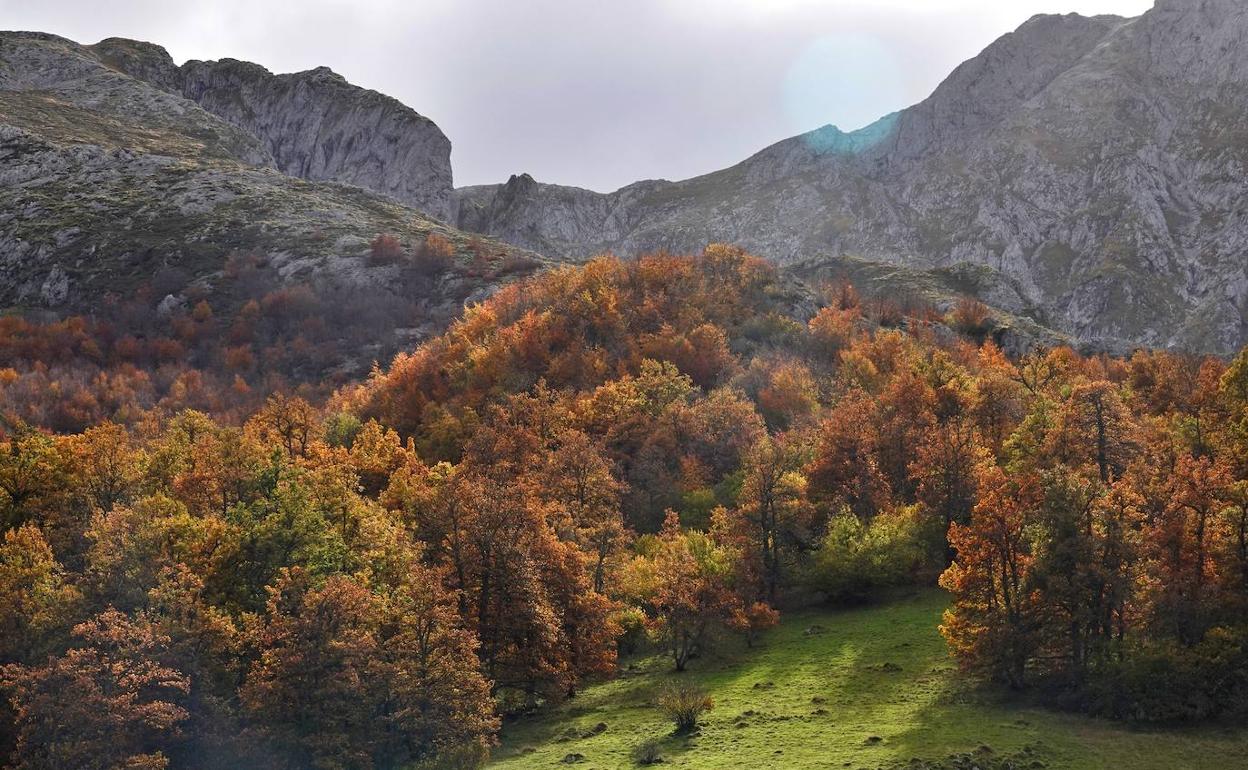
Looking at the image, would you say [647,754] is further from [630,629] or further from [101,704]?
[101,704]

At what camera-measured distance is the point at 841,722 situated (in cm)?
4841

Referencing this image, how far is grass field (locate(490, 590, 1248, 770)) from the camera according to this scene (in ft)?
136

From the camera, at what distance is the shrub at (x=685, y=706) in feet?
164

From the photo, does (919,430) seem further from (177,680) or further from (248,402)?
(248,402)

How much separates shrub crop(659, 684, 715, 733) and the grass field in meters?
0.82

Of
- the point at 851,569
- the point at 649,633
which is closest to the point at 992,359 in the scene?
the point at 851,569

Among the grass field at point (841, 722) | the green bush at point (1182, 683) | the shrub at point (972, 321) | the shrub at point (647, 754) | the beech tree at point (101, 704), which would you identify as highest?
the shrub at point (972, 321)

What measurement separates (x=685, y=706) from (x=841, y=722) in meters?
8.30

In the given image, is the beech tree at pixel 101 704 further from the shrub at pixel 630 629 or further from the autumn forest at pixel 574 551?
→ the shrub at pixel 630 629

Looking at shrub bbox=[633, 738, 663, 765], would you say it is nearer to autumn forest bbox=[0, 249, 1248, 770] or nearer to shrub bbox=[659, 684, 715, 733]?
shrub bbox=[659, 684, 715, 733]

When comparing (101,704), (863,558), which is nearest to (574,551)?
(863,558)

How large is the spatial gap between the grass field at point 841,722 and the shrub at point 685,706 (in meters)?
0.82

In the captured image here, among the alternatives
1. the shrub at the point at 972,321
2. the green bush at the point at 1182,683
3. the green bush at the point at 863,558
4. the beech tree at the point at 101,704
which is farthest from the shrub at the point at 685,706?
the shrub at the point at 972,321

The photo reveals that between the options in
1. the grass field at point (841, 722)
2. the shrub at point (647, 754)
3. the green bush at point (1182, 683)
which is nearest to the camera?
the grass field at point (841, 722)
